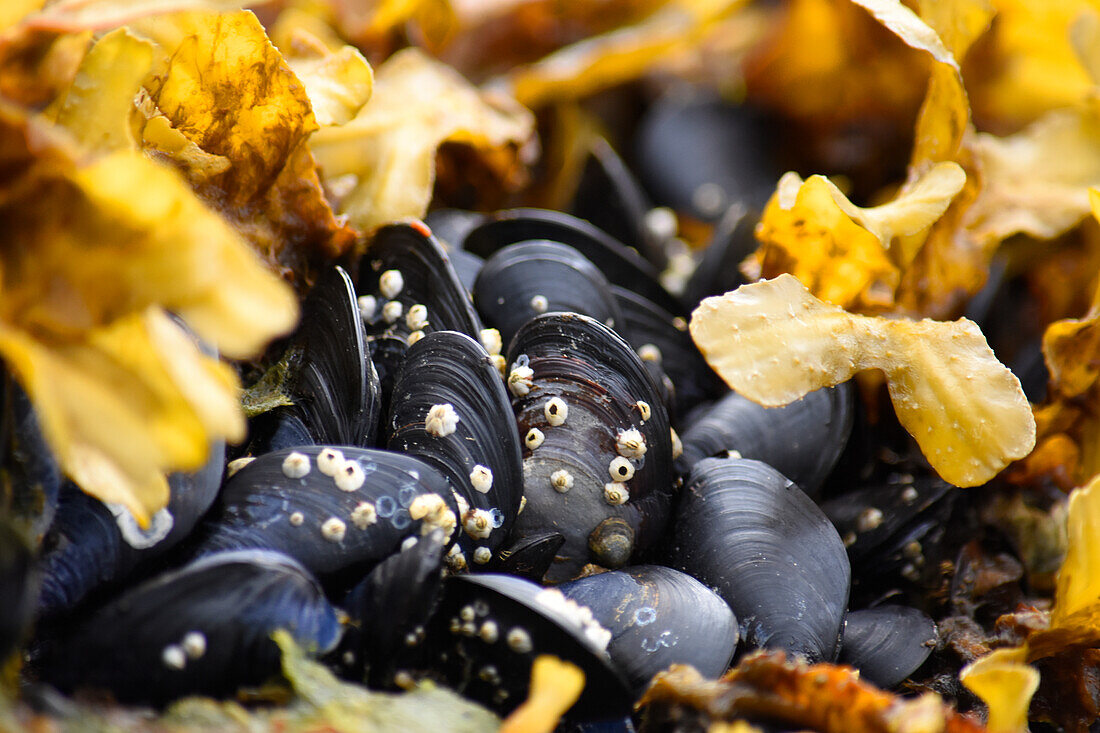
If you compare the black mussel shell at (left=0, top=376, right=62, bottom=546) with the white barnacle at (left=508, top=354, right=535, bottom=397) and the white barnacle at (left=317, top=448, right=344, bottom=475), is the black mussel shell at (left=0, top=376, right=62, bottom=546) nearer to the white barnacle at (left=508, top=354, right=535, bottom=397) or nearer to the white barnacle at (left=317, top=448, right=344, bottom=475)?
the white barnacle at (left=317, top=448, right=344, bottom=475)

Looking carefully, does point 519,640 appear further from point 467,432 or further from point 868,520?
point 868,520

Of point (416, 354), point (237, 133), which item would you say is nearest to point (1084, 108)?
point (416, 354)

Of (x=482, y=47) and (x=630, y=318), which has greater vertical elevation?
(x=482, y=47)

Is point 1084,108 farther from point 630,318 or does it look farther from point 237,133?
point 237,133

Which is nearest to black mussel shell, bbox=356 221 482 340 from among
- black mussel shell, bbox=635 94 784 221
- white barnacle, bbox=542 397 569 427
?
white barnacle, bbox=542 397 569 427

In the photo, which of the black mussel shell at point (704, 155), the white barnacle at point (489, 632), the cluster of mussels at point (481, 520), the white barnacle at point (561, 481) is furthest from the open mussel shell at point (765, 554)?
the black mussel shell at point (704, 155)

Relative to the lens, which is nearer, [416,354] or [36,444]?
[36,444]
